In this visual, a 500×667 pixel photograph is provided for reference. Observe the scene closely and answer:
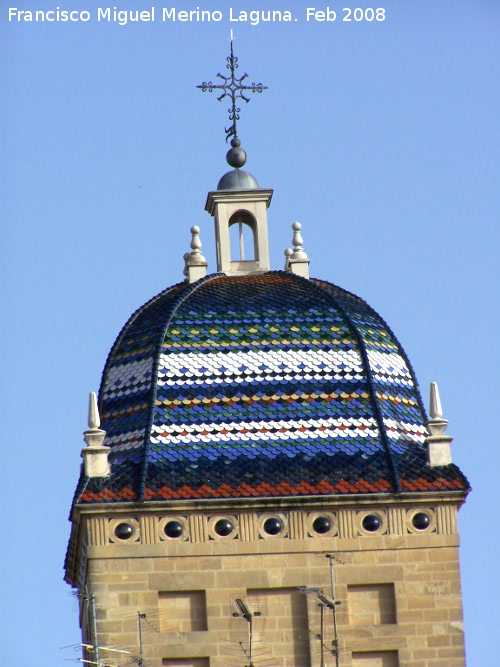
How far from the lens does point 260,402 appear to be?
52656 mm

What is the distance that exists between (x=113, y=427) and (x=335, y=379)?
3678 millimetres

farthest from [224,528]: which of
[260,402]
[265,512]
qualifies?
[260,402]

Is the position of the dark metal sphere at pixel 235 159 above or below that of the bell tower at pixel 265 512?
above

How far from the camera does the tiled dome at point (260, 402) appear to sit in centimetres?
5162

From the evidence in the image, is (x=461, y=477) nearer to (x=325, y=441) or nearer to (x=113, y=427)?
(x=325, y=441)

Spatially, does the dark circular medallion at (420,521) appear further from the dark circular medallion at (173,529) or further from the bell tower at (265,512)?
the dark circular medallion at (173,529)

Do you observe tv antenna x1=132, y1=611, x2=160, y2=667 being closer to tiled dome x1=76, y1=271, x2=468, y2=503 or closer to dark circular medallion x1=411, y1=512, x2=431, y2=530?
tiled dome x1=76, y1=271, x2=468, y2=503

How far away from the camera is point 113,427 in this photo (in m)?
52.9

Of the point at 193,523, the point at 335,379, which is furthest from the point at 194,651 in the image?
the point at 335,379

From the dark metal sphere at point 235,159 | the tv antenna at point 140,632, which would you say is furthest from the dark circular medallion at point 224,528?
the dark metal sphere at point 235,159

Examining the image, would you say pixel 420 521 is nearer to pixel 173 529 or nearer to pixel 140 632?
pixel 173 529

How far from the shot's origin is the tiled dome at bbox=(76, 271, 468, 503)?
169 ft

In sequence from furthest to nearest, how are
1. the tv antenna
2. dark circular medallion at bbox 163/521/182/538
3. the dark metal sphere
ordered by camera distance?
1. the dark metal sphere
2. dark circular medallion at bbox 163/521/182/538
3. the tv antenna

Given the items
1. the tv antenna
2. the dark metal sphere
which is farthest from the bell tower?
the dark metal sphere
